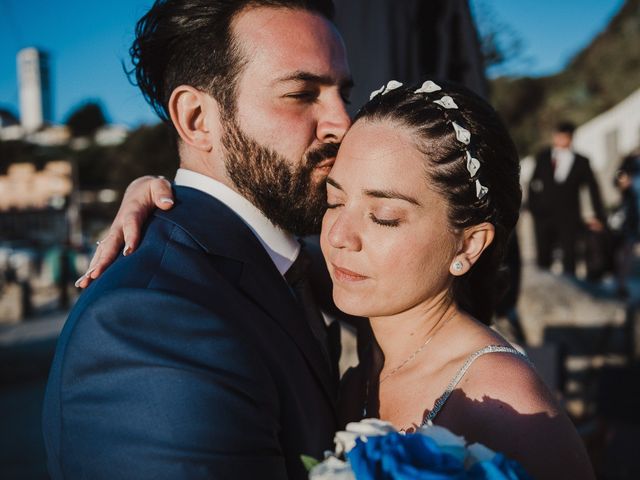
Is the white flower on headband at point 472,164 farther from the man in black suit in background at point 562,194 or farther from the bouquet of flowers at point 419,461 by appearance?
the man in black suit in background at point 562,194

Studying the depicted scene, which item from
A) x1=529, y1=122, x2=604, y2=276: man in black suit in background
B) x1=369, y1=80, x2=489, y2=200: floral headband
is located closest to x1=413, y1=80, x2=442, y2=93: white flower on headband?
x1=369, y1=80, x2=489, y2=200: floral headband

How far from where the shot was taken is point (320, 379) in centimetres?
166

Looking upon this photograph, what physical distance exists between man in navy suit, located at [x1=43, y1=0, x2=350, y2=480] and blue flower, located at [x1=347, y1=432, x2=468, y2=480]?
0.38 metres

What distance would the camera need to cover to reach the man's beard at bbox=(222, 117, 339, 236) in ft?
6.46

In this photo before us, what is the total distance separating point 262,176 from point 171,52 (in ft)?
2.10

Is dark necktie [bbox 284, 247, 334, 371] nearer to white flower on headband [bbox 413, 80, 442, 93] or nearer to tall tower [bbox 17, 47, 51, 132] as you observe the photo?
white flower on headband [bbox 413, 80, 442, 93]

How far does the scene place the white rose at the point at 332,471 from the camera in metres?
1.07

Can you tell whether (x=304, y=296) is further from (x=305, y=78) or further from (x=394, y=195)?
(x=305, y=78)

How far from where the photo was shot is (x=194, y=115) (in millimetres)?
2090

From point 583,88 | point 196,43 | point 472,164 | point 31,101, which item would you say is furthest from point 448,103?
point 31,101

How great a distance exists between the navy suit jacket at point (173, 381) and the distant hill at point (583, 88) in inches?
830

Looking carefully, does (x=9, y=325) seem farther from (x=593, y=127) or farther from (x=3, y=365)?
(x=593, y=127)

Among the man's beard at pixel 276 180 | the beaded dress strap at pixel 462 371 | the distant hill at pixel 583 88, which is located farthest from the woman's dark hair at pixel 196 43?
the distant hill at pixel 583 88

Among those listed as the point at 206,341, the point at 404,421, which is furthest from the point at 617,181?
the point at 206,341
